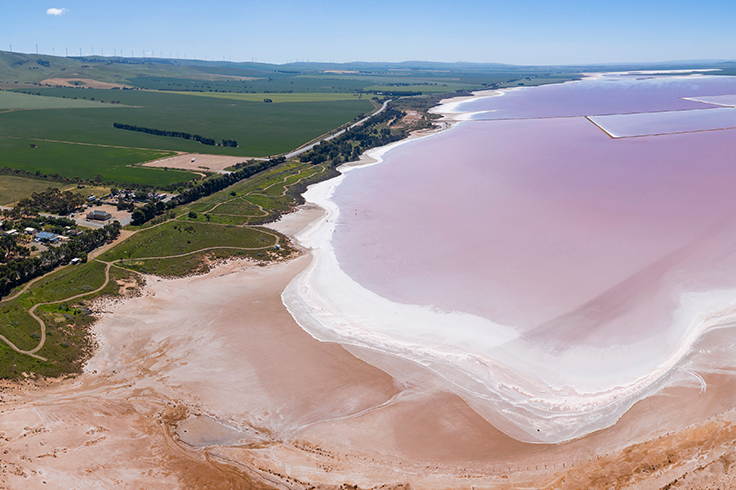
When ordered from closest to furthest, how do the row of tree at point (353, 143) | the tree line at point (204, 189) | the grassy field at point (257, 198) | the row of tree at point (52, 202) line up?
the tree line at point (204, 189) < the grassy field at point (257, 198) < the row of tree at point (52, 202) < the row of tree at point (353, 143)

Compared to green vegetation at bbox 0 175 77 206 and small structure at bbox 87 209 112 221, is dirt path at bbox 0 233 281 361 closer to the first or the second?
small structure at bbox 87 209 112 221

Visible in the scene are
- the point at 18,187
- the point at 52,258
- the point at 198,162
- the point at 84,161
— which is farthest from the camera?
the point at 198,162

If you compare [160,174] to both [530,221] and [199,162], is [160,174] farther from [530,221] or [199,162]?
[530,221]

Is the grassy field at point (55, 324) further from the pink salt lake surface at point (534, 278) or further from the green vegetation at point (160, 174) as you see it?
the pink salt lake surface at point (534, 278)

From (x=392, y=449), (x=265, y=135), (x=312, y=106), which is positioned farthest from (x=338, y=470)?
(x=312, y=106)

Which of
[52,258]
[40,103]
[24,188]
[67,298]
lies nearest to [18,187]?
[24,188]

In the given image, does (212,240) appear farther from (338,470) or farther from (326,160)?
(326,160)

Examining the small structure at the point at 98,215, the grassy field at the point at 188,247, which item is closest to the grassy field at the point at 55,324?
the grassy field at the point at 188,247
